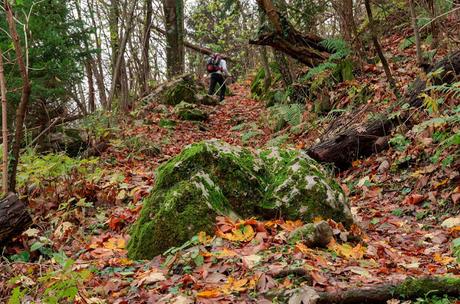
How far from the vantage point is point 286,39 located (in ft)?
33.1

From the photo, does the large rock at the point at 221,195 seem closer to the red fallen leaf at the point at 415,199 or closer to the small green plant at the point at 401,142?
the red fallen leaf at the point at 415,199

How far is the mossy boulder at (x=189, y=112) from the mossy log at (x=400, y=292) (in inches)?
369

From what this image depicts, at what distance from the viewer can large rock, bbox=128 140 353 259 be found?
4.04m

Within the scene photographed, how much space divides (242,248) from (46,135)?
20.1ft

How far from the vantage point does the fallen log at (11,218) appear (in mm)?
4324

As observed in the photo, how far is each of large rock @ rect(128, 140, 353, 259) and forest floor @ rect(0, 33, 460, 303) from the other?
175 mm

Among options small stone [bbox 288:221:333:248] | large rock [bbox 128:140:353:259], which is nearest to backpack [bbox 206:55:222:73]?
large rock [bbox 128:140:353:259]

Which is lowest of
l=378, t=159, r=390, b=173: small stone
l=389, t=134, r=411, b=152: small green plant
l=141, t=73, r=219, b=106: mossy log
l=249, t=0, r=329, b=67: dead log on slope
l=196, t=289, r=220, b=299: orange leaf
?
l=196, t=289, r=220, b=299: orange leaf

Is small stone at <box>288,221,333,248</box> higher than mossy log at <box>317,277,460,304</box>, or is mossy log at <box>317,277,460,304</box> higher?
small stone at <box>288,221,333,248</box>

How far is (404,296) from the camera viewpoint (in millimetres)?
2758

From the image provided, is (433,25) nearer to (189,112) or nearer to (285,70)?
(285,70)

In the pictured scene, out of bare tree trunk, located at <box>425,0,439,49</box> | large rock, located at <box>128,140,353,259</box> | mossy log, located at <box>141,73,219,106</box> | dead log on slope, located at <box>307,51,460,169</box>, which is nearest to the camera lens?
large rock, located at <box>128,140,353,259</box>

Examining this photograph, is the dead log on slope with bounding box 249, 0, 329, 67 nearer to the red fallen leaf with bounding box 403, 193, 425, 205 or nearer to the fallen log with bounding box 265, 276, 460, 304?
the red fallen leaf with bounding box 403, 193, 425, 205

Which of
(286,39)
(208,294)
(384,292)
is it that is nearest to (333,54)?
(286,39)
